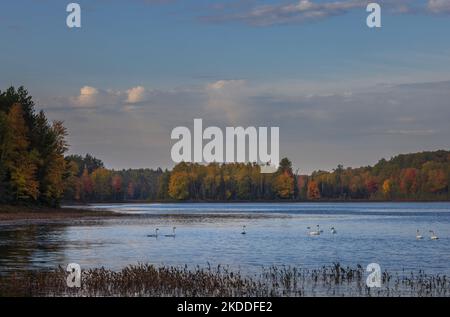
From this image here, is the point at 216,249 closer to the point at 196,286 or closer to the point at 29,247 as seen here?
the point at 29,247

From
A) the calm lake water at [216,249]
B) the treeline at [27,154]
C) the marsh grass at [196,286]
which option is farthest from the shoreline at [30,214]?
the marsh grass at [196,286]

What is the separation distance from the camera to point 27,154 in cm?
10519

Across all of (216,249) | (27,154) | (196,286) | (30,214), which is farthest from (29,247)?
(27,154)

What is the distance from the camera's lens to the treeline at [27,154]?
333ft

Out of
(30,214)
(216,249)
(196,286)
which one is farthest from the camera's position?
(30,214)

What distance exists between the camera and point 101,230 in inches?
3086

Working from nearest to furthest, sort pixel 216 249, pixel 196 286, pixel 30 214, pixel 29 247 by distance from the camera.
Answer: pixel 196 286 < pixel 29 247 < pixel 216 249 < pixel 30 214

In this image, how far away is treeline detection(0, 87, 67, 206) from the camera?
101 metres

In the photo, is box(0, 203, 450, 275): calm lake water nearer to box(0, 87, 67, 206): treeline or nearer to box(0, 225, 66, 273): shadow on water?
box(0, 225, 66, 273): shadow on water

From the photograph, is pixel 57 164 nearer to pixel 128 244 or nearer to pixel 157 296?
pixel 128 244

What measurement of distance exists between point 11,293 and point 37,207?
81.8m

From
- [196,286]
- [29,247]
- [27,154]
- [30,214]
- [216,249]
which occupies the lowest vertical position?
[216,249]

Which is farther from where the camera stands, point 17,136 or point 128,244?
point 17,136

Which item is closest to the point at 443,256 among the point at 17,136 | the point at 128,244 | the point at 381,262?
the point at 381,262
